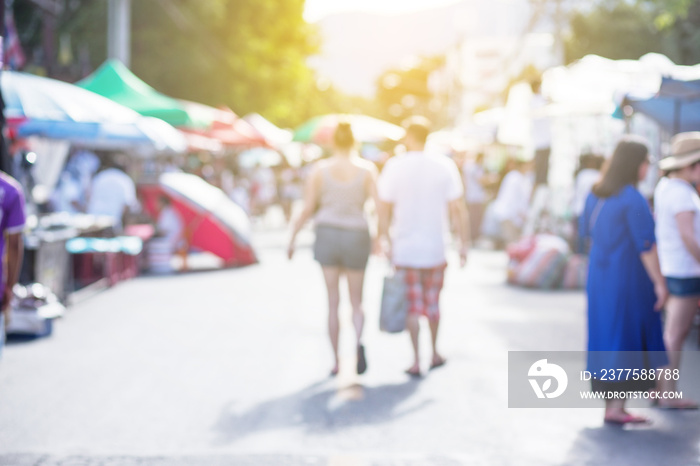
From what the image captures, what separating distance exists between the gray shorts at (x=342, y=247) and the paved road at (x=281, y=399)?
872 mm

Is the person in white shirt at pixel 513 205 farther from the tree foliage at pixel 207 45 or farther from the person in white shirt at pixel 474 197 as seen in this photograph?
the tree foliage at pixel 207 45

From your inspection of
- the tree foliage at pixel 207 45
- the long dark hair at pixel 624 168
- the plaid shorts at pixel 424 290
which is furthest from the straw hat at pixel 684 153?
the tree foliage at pixel 207 45

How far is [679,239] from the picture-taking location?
6.68 metres

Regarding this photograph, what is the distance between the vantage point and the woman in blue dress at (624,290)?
6.18 metres

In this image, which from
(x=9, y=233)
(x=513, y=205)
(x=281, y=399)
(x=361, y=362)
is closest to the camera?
(x=9, y=233)

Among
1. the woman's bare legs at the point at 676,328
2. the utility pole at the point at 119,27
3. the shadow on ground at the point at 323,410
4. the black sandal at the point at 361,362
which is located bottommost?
the shadow on ground at the point at 323,410

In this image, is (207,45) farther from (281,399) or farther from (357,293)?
(281,399)

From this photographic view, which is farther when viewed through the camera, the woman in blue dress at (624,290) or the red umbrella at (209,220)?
the red umbrella at (209,220)

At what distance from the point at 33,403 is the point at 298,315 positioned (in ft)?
15.3

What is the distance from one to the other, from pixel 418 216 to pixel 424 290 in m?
0.59

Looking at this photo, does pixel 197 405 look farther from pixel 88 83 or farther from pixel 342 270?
pixel 88 83

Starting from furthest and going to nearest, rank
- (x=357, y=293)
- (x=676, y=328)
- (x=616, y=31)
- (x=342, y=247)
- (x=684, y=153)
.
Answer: (x=616, y=31)
(x=357, y=293)
(x=342, y=247)
(x=676, y=328)
(x=684, y=153)

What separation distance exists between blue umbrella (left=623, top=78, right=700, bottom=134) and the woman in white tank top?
300 cm

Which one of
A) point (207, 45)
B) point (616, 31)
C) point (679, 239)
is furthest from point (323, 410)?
point (207, 45)
